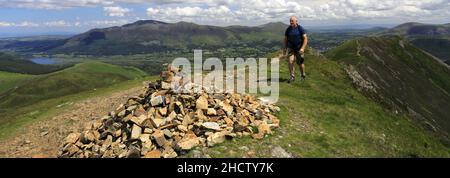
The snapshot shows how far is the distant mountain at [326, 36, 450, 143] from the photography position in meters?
91.6

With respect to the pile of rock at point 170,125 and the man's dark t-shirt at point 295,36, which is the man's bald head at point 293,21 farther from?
the pile of rock at point 170,125

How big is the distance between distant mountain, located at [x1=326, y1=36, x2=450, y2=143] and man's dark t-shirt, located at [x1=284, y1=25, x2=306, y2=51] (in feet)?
186

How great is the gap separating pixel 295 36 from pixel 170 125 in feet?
40.8

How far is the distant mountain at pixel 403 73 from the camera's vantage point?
91562 millimetres

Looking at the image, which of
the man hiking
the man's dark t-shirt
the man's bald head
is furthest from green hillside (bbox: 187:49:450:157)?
the man's bald head

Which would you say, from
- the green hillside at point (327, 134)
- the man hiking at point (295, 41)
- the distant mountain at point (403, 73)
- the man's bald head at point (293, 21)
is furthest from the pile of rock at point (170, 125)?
the distant mountain at point (403, 73)

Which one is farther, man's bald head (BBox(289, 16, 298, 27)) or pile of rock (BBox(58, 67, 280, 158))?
man's bald head (BBox(289, 16, 298, 27))

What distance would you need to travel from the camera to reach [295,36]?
26938 mm

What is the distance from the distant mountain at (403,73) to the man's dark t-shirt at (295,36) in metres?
56.7

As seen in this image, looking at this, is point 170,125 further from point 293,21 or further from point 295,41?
point 295,41

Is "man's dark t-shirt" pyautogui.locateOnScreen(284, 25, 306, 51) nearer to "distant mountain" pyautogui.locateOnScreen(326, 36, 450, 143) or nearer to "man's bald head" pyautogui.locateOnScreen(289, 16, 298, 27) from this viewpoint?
"man's bald head" pyautogui.locateOnScreen(289, 16, 298, 27)

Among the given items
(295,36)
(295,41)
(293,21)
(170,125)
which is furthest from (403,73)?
(170,125)

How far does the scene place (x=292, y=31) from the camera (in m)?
26.9
